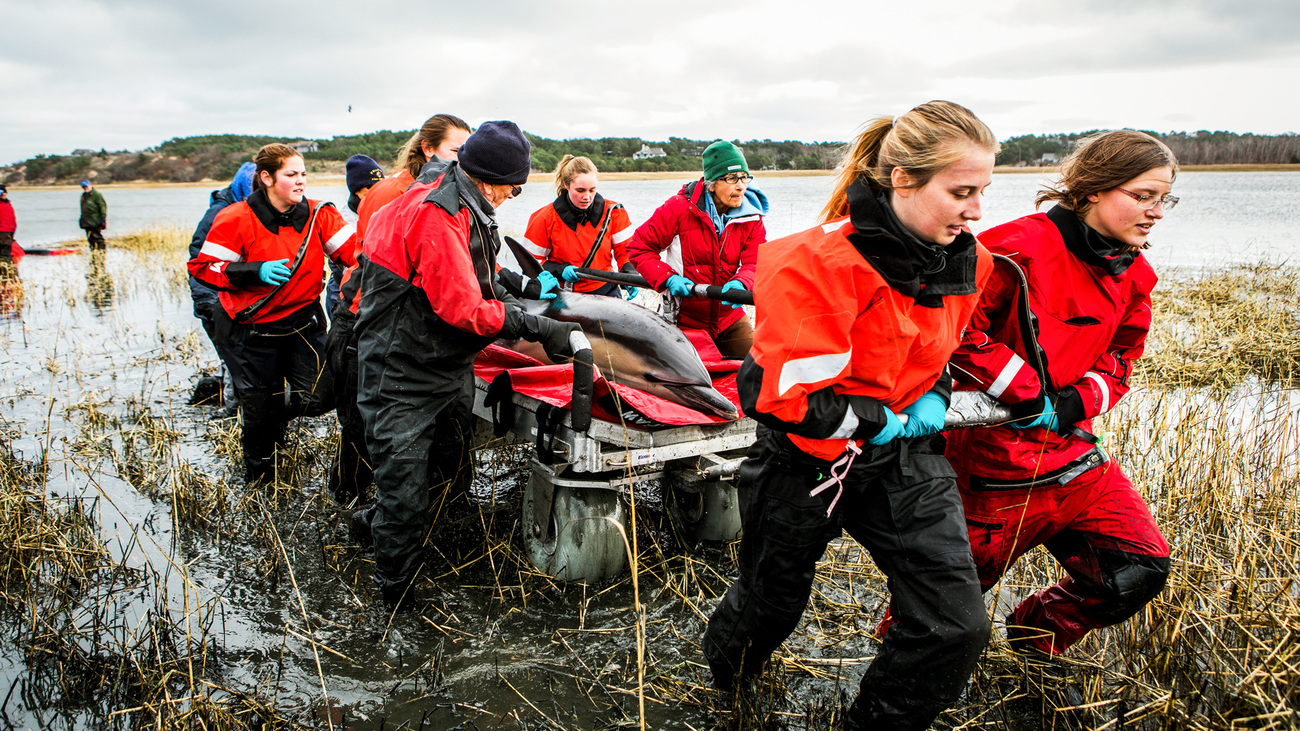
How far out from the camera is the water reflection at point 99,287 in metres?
12.2

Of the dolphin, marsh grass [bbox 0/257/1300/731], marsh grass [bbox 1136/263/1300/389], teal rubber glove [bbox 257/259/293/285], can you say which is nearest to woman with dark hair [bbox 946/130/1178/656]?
marsh grass [bbox 0/257/1300/731]

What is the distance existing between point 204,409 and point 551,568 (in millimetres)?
4532

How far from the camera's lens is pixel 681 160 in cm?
3100

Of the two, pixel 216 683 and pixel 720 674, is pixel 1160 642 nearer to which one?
pixel 720 674

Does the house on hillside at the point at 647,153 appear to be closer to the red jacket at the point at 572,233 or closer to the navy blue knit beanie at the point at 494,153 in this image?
the red jacket at the point at 572,233

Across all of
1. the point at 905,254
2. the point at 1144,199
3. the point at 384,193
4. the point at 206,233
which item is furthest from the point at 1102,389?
the point at 206,233

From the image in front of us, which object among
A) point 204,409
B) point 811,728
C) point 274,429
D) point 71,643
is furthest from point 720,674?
point 204,409

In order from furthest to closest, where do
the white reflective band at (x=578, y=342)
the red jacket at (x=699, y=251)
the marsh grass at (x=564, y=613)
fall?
the red jacket at (x=699, y=251), the white reflective band at (x=578, y=342), the marsh grass at (x=564, y=613)

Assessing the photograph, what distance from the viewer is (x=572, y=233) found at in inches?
249

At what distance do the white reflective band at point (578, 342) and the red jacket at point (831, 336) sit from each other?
4.09 feet

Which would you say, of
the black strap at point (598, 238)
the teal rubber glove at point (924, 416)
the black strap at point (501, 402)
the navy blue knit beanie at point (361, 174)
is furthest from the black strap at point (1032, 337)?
the navy blue knit beanie at point (361, 174)

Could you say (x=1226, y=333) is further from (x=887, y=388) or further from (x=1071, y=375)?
(x=887, y=388)

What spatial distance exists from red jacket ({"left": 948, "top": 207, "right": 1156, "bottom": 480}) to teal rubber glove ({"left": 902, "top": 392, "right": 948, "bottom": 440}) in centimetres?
34

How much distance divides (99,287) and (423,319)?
520 inches
